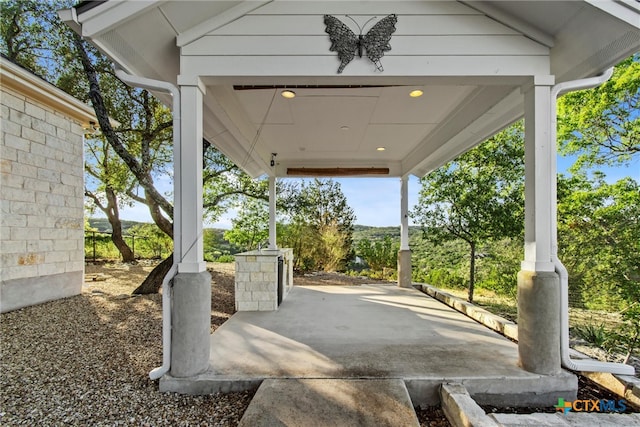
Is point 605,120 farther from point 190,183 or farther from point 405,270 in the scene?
point 190,183

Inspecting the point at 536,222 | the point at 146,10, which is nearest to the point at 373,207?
the point at 536,222

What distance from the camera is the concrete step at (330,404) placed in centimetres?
189

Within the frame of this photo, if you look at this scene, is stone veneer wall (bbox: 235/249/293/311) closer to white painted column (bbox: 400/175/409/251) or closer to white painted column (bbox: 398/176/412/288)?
white painted column (bbox: 398/176/412/288)

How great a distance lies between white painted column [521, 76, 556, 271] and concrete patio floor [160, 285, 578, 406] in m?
1.00

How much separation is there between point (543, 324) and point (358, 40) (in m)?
2.89

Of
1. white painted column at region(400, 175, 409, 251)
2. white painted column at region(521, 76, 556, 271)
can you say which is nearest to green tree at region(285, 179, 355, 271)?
white painted column at region(400, 175, 409, 251)

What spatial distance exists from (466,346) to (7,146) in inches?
264

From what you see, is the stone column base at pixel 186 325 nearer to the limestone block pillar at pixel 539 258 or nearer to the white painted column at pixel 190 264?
the white painted column at pixel 190 264

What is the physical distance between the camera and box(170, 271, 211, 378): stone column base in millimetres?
2416

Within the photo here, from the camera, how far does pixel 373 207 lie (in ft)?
45.8

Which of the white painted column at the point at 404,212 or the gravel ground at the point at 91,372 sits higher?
the white painted column at the point at 404,212

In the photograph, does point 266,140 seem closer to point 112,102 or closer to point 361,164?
point 361,164

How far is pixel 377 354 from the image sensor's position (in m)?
2.89

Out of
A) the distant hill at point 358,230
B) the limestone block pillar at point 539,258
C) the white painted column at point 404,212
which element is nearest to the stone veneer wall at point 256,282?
the limestone block pillar at point 539,258
